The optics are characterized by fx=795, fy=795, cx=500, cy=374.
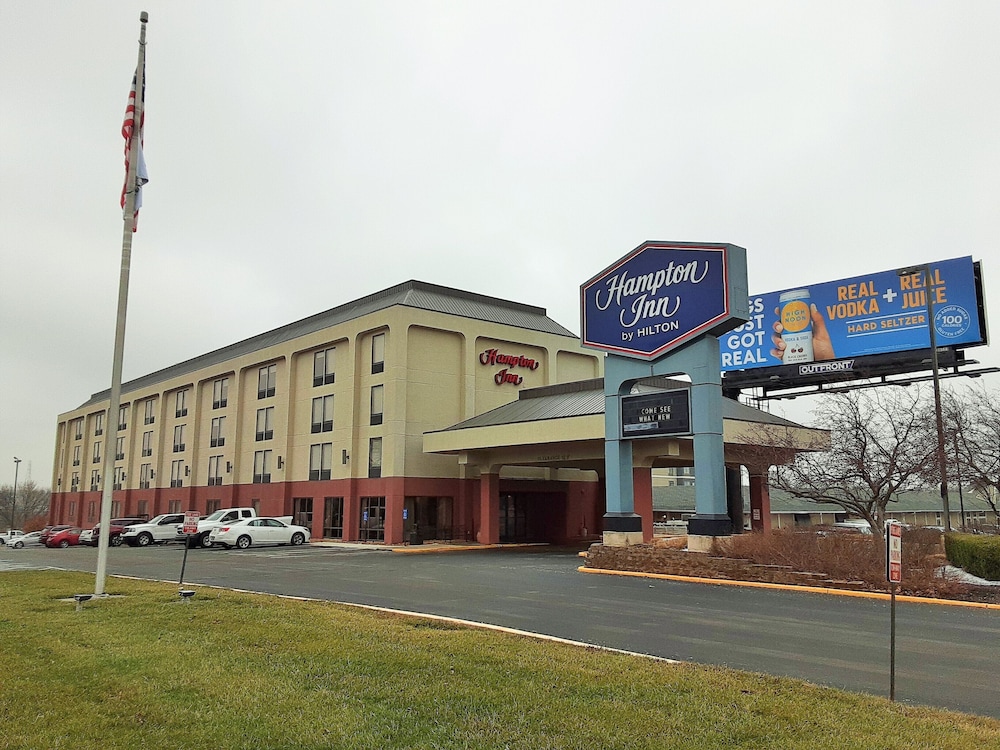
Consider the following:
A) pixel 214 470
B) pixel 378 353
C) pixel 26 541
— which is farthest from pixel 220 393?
pixel 378 353

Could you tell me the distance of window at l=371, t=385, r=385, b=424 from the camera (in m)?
39.7

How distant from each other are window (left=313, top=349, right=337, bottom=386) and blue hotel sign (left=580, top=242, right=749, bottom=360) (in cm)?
2286

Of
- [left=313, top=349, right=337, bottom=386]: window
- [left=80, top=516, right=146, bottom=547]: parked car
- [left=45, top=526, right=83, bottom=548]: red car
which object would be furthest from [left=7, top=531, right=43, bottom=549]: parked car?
[left=313, top=349, right=337, bottom=386]: window

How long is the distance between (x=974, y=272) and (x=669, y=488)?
40.1 meters

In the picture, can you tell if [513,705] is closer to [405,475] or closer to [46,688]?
[46,688]

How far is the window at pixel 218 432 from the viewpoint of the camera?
54188 millimetres

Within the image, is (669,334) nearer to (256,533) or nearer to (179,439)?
(256,533)

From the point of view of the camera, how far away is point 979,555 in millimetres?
16641

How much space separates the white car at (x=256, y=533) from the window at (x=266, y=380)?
12.1 metres

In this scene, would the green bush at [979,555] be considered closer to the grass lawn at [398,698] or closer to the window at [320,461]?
the grass lawn at [398,698]

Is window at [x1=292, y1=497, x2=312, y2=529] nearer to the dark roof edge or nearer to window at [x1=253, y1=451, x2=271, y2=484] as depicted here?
window at [x1=253, y1=451, x2=271, y2=484]

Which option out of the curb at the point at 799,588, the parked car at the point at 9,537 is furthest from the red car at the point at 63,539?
the curb at the point at 799,588

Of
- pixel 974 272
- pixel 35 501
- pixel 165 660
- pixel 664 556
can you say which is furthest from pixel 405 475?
pixel 35 501

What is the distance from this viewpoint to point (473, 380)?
41.6 m
